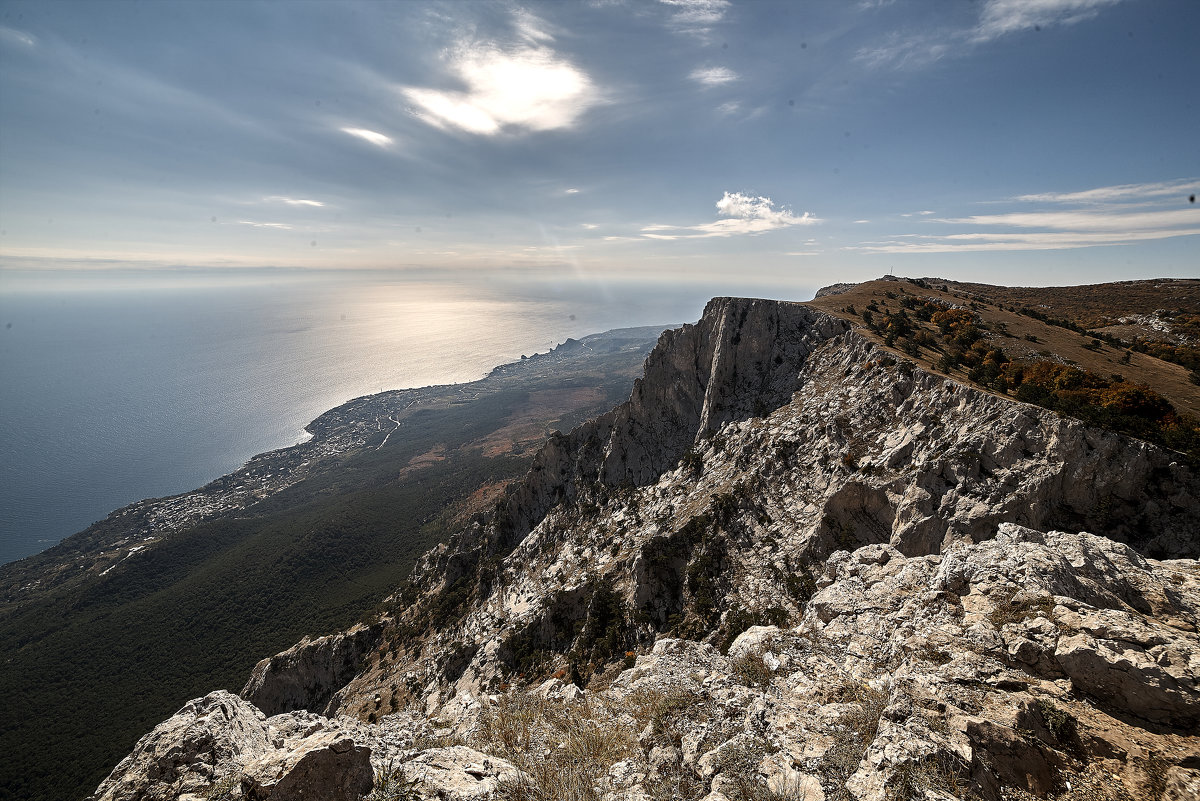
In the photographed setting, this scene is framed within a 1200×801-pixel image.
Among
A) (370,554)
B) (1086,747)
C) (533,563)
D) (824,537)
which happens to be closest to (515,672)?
(533,563)

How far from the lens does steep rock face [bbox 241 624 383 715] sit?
50031mm

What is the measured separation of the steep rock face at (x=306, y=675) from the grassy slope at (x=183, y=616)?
931 inches

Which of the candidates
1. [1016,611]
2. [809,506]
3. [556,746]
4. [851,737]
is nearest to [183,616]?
[556,746]

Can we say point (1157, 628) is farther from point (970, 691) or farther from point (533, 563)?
point (533, 563)

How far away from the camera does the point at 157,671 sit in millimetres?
71625

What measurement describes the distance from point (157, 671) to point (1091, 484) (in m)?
122

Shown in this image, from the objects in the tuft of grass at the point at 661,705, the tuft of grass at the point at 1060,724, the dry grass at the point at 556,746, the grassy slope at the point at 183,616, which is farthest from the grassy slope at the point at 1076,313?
the grassy slope at the point at 183,616

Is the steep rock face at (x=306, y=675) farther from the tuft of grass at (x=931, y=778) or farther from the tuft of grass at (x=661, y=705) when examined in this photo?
the tuft of grass at (x=931, y=778)

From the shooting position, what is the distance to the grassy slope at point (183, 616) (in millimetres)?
61562

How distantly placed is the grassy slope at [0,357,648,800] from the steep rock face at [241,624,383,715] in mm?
23646

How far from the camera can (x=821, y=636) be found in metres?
18.3

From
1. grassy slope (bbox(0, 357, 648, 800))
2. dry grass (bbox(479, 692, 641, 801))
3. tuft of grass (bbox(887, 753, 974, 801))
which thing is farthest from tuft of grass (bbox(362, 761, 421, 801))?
grassy slope (bbox(0, 357, 648, 800))

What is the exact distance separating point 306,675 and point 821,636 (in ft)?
204

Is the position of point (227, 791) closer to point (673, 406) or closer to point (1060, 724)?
point (1060, 724)
